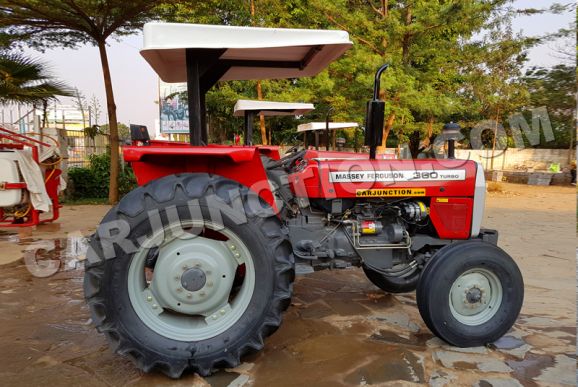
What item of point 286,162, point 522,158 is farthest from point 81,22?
point 522,158

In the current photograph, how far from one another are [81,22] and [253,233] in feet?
27.7

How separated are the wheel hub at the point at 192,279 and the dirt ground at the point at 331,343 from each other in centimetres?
49

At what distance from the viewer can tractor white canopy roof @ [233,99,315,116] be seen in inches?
211

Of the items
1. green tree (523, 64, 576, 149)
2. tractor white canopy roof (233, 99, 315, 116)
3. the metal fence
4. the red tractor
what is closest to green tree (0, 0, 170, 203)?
the metal fence

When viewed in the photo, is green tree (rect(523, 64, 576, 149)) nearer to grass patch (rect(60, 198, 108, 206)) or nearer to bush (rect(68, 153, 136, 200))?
bush (rect(68, 153, 136, 200))

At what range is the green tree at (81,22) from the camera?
802 cm

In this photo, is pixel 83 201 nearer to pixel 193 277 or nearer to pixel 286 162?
pixel 286 162

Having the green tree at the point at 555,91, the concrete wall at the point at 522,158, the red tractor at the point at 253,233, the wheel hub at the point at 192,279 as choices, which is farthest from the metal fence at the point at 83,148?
the concrete wall at the point at 522,158

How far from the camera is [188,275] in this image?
95.6 inches

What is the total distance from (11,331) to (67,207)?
287 inches

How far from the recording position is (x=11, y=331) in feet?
9.89

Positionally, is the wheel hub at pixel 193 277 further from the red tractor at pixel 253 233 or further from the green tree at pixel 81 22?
the green tree at pixel 81 22

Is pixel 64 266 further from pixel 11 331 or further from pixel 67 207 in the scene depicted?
pixel 67 207

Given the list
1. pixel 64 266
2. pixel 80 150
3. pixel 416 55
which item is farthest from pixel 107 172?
pixel 416 55
